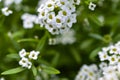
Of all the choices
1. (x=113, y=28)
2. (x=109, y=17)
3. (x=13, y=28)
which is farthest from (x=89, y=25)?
(x=13, y=28)

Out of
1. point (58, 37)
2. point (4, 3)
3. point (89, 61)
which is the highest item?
point (4, 3)

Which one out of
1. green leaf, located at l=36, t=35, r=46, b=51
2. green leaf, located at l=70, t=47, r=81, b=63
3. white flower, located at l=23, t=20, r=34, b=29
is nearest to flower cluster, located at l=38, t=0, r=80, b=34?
green leaf, located at l=36, t=35, r=46, b=51

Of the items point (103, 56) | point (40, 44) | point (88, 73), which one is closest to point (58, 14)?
point (40, 44)

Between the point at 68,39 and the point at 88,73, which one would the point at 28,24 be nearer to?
the point at 68,39

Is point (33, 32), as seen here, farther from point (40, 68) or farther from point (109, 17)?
point (109, 17)

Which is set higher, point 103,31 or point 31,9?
point 31,9

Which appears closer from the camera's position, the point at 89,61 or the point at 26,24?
the point at 26,24
